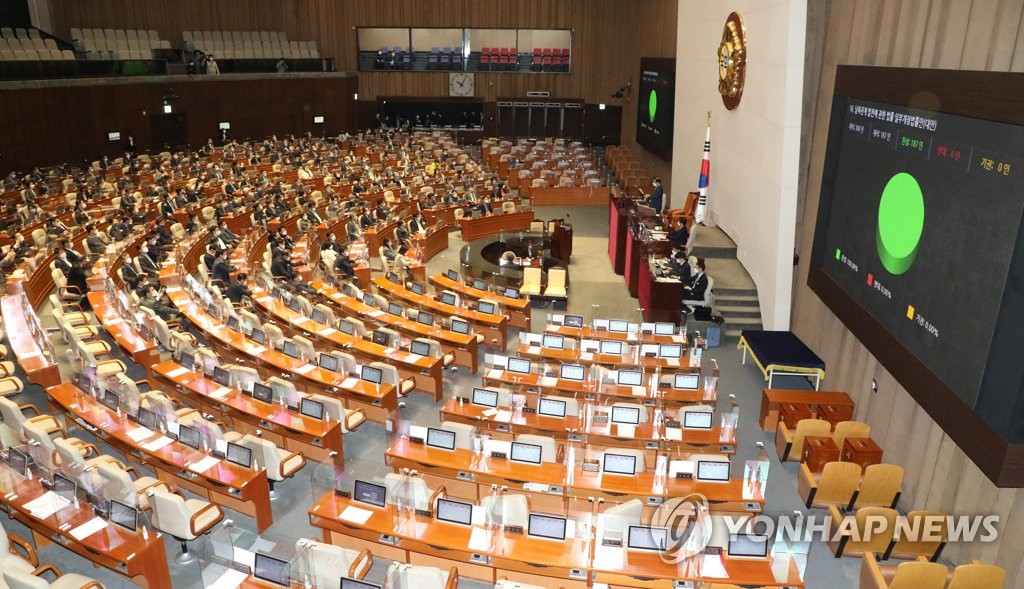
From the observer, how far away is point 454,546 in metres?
7.45

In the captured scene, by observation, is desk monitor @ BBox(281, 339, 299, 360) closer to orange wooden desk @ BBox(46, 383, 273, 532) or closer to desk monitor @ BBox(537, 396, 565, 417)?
orange wooden desk @ BBox(46, 383, 273, 532)

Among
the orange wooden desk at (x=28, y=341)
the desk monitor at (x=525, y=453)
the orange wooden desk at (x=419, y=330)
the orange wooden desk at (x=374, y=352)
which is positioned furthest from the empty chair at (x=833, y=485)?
the orange wooden desk at (x=28, y=341)

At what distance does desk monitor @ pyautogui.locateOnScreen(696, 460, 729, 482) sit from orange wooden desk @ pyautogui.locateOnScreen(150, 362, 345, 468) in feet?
15.0

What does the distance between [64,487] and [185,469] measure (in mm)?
1237

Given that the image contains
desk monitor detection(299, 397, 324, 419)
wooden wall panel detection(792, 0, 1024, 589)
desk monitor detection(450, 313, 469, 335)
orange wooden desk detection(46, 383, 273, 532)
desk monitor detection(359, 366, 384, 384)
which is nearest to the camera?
wooden wall panel detection(792, 0, 1024, 589)

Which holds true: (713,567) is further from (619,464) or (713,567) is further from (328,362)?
(328,362)

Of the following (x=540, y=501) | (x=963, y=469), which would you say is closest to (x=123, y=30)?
(x=540, y=501)

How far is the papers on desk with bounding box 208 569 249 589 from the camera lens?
6.73 m

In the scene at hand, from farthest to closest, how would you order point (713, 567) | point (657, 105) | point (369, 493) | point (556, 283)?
1. point (657, 105)
2. point (556, 283)
3. point (369, 493)
4. point (713, 567)

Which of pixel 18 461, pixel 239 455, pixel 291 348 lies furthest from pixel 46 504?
pixel 291 348

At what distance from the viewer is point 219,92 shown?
32.6 metres

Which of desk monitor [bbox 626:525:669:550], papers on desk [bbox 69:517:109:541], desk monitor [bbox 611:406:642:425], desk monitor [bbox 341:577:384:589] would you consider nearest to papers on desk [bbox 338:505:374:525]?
desk monitor [bbox 341:577:384:589]

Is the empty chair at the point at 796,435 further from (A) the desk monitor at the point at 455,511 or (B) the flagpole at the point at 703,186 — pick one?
(B) the flagpole at the point at 703,186

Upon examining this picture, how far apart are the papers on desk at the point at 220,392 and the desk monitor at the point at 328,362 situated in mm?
1501
